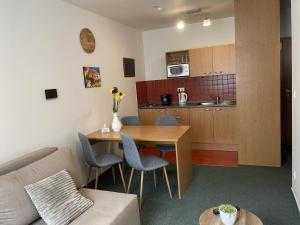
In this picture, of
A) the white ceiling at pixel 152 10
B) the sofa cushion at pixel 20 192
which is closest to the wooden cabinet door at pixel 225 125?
the white ceiling at pixel 152 10

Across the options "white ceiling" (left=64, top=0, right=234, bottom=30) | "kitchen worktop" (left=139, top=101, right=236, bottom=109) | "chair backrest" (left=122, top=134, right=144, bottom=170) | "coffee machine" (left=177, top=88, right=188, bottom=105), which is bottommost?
"chair backrest" (left=122, top=134, right=144, bottom=170)

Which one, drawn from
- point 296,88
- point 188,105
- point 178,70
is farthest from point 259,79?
point 178,70

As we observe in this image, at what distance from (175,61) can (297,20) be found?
3092mm

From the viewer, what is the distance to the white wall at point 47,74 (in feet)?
8.07

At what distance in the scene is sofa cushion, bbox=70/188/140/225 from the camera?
6.41ft

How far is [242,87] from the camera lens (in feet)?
12.2

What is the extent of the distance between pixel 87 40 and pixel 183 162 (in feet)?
7.35

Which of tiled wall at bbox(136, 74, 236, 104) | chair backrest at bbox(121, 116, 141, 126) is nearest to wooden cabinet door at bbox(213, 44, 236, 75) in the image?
tiled wall at bbox(136, 74, 236, 104)

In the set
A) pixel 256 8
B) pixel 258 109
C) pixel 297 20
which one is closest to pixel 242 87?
pixel 258 109

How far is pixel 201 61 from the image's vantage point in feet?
15.9

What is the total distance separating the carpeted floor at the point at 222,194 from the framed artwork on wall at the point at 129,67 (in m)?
1.97

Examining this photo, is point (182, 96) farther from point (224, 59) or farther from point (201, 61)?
point (224, 59)

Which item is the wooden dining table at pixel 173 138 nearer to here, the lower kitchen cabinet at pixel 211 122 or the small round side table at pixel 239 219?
the small round side table at pixel 239 219

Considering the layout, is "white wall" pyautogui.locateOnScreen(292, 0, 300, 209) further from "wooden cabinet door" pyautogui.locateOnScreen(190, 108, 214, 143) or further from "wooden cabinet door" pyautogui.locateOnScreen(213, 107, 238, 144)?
"wooden cabinet door" pyautogui.locateOnScreen(190, 108, 214, 143)
